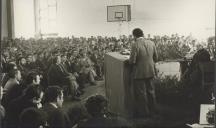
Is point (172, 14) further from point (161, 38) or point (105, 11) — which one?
A: point (105, 11)

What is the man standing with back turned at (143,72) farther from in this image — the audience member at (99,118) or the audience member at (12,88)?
the audience member at (12,88)

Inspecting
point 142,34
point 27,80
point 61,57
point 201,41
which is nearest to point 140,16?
point 142,34

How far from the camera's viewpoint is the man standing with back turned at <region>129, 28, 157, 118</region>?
3.18 m

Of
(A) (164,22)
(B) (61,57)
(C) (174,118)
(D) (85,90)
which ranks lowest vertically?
(C) (174,118)

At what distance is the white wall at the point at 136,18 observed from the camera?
10.3ft

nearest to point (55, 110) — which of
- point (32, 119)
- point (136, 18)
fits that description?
point (32, 119)

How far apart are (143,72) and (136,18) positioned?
17.7 inches

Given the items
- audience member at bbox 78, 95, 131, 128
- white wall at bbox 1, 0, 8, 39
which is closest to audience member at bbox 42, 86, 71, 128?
audience member at bbox 78, 95, 131, 128

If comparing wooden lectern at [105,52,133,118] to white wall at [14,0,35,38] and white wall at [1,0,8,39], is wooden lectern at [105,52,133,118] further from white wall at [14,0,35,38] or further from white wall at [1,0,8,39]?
white wall at [1,0,8,39]

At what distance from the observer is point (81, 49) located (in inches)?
130

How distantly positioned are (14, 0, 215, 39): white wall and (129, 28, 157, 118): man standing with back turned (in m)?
0.11

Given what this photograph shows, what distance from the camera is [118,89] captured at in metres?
3.20

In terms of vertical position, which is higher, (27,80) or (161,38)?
(161,38)

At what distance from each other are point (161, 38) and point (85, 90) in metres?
0.76
